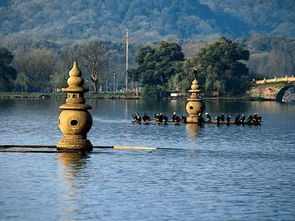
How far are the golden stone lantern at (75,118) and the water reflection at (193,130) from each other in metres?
31.3

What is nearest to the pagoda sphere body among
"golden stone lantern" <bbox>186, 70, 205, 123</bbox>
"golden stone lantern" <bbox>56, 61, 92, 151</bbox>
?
"golden stone lantern" <bbox>186, 70, 205, 123</bbox>

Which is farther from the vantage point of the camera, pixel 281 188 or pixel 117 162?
pixel 117 162

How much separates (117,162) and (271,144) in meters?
30.7

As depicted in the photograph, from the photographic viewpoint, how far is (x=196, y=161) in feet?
263

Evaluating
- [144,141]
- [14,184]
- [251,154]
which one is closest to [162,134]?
[144,141]

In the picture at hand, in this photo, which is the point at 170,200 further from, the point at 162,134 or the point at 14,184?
the point at 162,134

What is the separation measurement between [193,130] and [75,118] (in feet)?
149

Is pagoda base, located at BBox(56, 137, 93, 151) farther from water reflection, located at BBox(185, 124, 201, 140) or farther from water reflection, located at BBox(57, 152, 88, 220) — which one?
water reflection, located at BBox(185, 124, 201, 140)

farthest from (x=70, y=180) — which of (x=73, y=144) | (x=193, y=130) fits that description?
(x=193, y=130)

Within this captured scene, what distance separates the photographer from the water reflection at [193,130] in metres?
111

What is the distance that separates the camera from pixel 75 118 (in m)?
76.8

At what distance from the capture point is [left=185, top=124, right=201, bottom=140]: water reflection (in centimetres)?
11112

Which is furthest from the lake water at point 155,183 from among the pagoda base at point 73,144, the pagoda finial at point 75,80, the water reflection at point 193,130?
the water reflection at point 193,130

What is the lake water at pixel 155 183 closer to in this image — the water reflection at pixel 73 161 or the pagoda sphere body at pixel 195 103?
the water reflection at pixel 73 161
